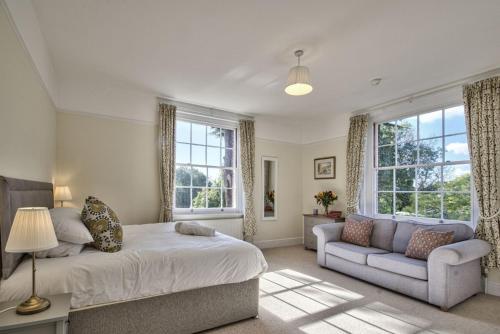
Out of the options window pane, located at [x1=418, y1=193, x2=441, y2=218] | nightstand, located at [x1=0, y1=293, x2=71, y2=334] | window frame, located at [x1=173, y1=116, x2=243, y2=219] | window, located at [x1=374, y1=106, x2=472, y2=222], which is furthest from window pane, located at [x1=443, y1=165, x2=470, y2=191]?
nightstand, located at [x1=0, y1=293, x2=71, y2=334]

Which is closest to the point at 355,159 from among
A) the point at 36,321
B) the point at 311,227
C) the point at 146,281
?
the point at 311,227

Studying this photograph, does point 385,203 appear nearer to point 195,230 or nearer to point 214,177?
point 214,177

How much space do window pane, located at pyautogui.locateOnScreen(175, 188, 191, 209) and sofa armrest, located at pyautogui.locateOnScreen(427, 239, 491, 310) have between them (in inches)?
144

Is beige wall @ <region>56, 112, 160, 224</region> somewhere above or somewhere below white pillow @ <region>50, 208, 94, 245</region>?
above

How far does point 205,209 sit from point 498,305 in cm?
420

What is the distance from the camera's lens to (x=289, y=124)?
20.2 feet

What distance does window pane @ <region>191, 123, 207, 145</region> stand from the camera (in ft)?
16.3

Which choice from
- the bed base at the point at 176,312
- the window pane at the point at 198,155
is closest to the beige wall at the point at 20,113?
the bed base at the point at 176,312

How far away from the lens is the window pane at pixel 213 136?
204 inches

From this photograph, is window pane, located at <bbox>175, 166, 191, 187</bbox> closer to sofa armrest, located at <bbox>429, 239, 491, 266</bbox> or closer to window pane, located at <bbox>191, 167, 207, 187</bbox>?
window pane, located at <bbox>191, 167, 207, 187</bbox>

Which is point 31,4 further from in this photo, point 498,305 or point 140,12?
point 498,305

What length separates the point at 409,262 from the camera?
314cm

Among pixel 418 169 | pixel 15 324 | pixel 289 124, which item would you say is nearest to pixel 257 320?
pixel 15 324

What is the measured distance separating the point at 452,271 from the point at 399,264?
507mm
